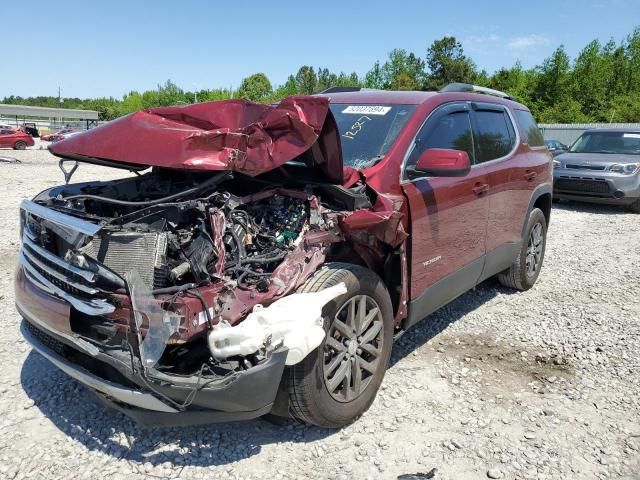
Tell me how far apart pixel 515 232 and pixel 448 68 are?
53020 mm

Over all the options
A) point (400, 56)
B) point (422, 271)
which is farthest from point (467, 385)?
point (400, 56)

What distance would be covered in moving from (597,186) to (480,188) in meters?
7.93

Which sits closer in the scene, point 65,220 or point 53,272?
point 65,220

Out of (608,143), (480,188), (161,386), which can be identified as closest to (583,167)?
(608,143)

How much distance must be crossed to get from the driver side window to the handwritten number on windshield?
458 mm

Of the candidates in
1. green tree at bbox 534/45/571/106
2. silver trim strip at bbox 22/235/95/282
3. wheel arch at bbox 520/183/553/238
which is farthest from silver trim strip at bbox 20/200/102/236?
green tree at bbox 534/45/571/106

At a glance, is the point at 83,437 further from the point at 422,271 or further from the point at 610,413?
the point at 610,413

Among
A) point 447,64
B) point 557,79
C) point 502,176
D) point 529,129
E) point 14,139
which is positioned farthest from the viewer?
point 447,64

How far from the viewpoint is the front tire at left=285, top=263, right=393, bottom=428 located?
2.72 meters

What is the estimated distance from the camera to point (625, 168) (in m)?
10.6

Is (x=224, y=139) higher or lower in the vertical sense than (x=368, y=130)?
lower

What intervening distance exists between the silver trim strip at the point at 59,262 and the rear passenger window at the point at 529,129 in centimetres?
439

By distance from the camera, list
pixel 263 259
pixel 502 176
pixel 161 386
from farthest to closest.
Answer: pixel 502 176 < pixel 263 259 < pixel 161 386

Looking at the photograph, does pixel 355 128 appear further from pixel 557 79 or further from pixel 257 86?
pixel 257 86
